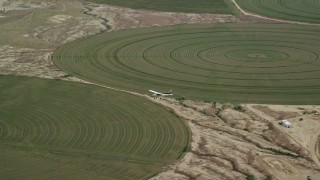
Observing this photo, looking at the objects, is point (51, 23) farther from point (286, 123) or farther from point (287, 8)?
point (286, 123)

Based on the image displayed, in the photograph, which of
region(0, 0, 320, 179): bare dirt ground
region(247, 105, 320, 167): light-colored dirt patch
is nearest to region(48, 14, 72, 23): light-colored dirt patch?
region(0, 0, 320, 179): bare dirt ground

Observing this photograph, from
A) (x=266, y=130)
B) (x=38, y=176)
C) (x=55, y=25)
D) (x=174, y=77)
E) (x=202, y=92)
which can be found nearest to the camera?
(x=38, y=176)

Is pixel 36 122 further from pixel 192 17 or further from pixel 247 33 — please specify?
pixel 192 17

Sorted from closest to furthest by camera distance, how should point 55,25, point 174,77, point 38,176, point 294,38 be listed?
point 38,176 → point 174,77 → point 294,38 → point 55,25

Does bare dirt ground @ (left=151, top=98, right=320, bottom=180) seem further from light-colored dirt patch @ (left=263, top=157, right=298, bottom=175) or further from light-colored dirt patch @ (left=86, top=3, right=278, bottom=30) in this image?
light-colored dirt patch @ (left=86, top=3, right=278, bottom=30)

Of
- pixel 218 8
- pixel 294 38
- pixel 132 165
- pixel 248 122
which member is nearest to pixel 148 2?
pixel 218 8

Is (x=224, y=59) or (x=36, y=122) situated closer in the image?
(x=36, y=122)
